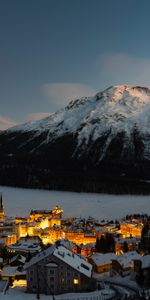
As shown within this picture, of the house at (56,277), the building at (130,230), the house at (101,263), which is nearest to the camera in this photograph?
the house at (56,277)

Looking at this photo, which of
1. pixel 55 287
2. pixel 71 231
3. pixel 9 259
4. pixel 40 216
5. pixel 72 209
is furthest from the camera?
pixel 72 209

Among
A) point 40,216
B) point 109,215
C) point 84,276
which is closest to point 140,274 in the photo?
point 84,276

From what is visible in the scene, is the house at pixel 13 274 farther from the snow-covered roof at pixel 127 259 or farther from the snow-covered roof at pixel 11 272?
the snow-covered roof at pixel 127 259

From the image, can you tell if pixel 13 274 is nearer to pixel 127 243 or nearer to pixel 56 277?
pixel 56 277

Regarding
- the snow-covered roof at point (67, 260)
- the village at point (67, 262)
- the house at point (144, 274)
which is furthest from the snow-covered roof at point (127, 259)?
the snow-covered roof at point (67, 260)

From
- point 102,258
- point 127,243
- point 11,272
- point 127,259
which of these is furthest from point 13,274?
point 127,243

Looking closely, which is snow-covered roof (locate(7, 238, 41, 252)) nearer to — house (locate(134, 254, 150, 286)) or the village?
the village

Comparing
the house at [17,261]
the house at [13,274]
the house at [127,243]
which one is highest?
the house at [127,243]

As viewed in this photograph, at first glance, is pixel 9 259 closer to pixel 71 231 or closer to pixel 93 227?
pixel 71 231
